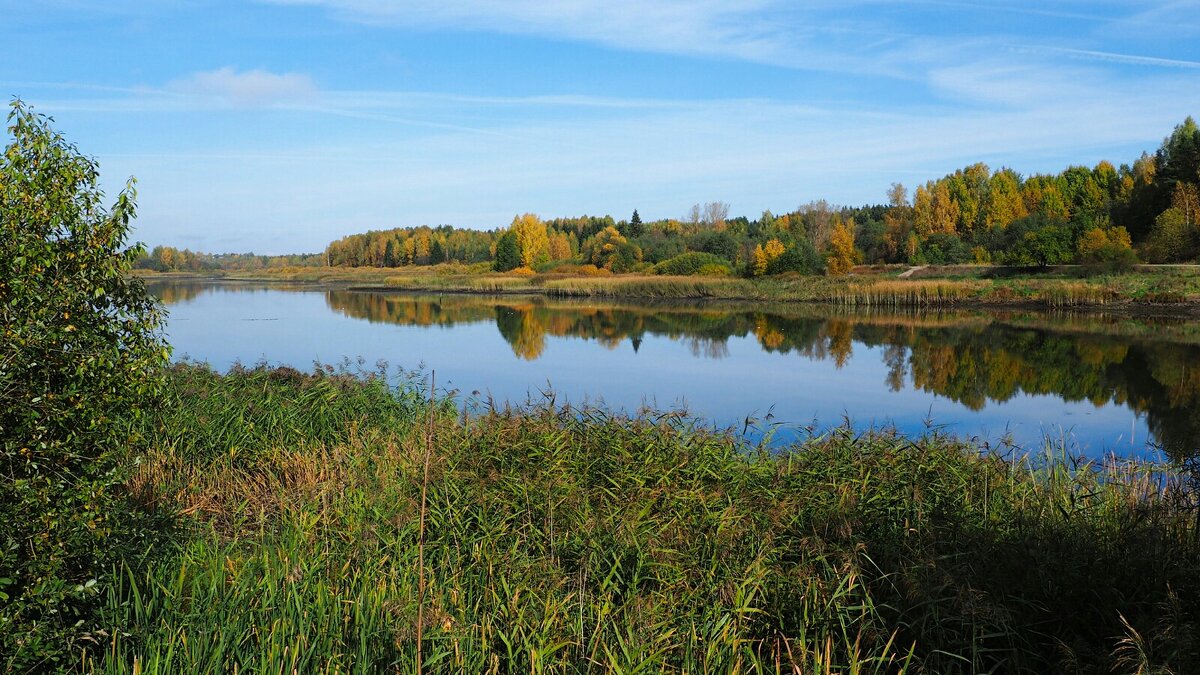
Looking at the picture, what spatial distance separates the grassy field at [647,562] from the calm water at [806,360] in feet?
5.09

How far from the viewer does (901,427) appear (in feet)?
34.6

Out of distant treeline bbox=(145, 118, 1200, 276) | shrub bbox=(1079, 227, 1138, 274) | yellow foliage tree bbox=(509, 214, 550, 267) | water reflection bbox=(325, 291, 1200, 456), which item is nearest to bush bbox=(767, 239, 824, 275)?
distant treeline bbox=(145, 118, 1200, 276)

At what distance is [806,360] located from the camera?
60.3ft

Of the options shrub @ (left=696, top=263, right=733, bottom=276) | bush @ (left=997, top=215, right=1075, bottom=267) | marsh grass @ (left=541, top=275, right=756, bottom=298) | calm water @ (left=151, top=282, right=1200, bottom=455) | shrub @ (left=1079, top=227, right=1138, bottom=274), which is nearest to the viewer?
calm water @ (left=151, top=282, right=1200, bottom=455)

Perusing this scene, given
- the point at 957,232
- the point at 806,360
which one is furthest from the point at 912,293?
the point at 957,232

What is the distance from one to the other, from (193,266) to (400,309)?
9104 cm

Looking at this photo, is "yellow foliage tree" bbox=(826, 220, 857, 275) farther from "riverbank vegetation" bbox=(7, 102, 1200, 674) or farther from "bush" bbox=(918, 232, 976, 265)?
"riverbank vegetation" bbox=(7, 102, 1200, 674)

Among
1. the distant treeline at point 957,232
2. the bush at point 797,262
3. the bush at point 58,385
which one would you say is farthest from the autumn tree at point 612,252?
the bush at point 58,385

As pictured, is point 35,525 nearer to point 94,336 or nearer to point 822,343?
point 94,336

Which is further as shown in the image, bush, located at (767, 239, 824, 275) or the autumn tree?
the autumn tree

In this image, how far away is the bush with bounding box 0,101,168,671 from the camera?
2.81 m

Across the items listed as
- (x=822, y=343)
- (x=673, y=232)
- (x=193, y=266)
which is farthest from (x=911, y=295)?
(x=193, y=266)

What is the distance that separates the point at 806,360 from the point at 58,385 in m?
16.7

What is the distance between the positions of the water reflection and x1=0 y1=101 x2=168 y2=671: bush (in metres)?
7.90
